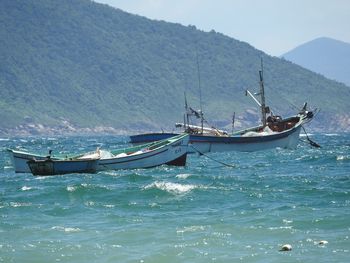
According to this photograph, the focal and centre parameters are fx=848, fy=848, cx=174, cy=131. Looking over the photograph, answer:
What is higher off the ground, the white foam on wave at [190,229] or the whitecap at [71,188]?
the whitecap at [71,188]

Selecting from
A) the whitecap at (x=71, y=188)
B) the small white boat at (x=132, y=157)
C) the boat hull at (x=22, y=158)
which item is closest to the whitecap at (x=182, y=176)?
the small white boat at (x=132, y=157)

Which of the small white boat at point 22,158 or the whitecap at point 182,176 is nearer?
the whitecap at point 182,176

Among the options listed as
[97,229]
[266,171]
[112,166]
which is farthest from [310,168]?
[97,229]

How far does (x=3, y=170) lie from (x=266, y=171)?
58.2 feet

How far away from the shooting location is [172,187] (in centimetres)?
3928

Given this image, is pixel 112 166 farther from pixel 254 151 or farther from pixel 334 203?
pixel 254 151

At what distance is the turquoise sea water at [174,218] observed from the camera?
2481 centimetres

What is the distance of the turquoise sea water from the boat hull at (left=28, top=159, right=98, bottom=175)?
4.18ft

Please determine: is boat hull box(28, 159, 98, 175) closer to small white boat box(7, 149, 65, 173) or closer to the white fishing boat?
small white boat box(7, 149, 65, 173)

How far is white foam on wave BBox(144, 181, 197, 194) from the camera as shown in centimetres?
3822

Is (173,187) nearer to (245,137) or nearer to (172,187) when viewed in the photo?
(172,187)

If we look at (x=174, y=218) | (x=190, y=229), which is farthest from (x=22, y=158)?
(x=190, y=229)

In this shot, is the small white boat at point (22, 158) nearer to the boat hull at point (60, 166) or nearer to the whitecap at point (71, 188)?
the boat hull at point (60, 166)

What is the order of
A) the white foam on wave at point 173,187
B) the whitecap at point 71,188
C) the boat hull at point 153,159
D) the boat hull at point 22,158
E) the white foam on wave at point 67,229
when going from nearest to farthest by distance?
the white foam on wave at point 67,229, the white foam on wave at point 173,187, the whitecap at point 71,188, the boat hull at point 22,158, the boat hull at point 153,159
